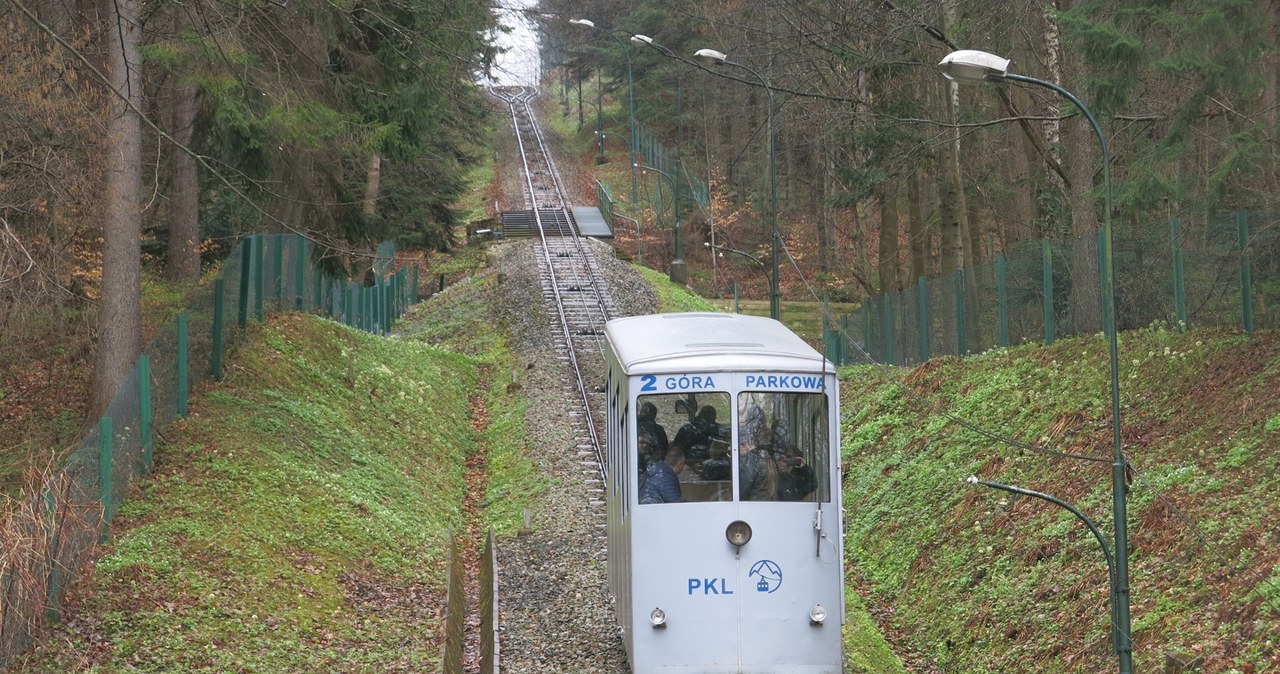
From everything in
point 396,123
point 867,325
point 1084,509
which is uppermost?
point 396,123

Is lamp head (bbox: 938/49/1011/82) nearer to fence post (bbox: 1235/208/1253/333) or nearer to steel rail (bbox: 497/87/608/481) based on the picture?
fence post (bbox: 1235/208/1253/333)

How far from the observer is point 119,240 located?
656 inches

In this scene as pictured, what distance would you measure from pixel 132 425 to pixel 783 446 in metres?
7.63

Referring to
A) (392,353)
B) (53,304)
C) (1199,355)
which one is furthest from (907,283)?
(53,304)

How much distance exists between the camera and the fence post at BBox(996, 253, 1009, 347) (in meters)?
22.3

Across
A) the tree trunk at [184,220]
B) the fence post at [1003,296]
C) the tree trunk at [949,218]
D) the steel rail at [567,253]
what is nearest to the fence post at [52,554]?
the steel rail at [567,253]

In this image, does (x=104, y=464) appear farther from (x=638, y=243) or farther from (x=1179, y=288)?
(x=638, y=243)

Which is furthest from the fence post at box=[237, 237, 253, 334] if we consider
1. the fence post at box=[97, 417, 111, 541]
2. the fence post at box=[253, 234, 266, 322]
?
the fence post at box=[97, 417, 111, 541]

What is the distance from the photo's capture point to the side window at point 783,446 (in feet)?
37.1

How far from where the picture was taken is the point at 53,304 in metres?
17.5

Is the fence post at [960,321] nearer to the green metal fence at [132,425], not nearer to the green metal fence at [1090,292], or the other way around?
the green metal fence at [1090,292]

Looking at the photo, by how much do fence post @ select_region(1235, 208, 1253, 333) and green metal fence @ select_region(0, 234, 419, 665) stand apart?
9751 millimetres

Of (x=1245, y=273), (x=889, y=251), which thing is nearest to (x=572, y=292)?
(x=889, y=251)

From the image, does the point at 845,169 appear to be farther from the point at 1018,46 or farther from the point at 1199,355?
the point at 1199,355
